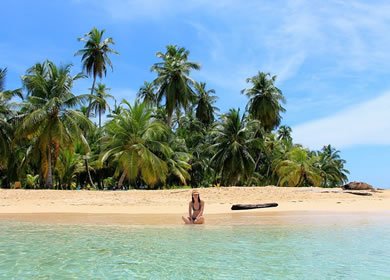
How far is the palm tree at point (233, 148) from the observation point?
38125mm

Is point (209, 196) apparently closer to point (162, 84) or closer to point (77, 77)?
point (77, 77)

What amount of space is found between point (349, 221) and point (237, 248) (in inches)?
241

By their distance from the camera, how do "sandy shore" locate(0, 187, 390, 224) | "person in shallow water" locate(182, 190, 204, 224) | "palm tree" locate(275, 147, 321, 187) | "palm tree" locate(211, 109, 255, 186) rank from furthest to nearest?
"palm tree" locate(275, 147, 321, 187) → "palm tree" locate(211, 109, 255, 186) → "sandy shore" locate(0, 187, 390, 224) → "person in shallow water" locate(182, 190, 204, 224)

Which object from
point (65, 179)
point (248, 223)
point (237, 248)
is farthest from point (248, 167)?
point (237, 248)

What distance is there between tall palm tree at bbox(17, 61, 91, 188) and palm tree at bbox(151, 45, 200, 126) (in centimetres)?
1296

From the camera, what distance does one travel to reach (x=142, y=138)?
28.6 m

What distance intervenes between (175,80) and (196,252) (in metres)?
33.5

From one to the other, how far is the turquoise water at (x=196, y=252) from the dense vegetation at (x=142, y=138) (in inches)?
650

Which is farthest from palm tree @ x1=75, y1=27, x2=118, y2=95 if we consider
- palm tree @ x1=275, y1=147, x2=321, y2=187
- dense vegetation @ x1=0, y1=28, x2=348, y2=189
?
palm tree @ x1=275, y1=147, x2=321, y2=187

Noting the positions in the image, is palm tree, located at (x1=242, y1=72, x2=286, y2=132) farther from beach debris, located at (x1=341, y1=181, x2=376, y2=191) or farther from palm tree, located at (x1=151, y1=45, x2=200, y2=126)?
beach debris, located at (x1=341, y1=181, x2=376, y2=191)

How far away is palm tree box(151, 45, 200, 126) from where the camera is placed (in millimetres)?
39656

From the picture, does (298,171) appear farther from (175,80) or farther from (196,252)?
(196,252)

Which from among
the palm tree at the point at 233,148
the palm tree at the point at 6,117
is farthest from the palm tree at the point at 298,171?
the palm tree at the point at 6,117

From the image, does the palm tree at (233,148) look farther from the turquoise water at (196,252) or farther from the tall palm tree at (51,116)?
the turquoise water at (196,252)
